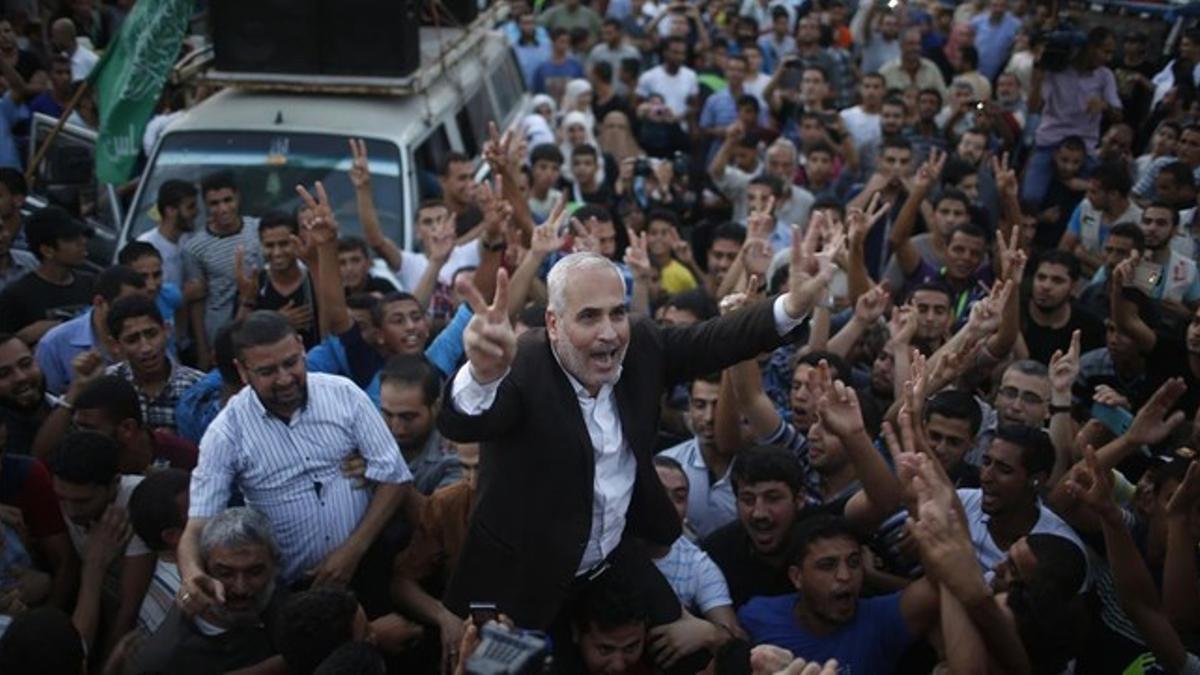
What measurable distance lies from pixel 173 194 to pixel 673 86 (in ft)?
22.0

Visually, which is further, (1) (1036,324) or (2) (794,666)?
(1) (1036,324)

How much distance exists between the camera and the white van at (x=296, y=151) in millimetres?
8266

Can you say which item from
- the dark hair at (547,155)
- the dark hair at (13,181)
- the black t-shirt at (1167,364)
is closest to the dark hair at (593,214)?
the dark hair at (547,155)

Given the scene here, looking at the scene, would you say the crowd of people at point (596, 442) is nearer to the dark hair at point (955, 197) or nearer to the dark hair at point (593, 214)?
the dark hair at point (955, 197)

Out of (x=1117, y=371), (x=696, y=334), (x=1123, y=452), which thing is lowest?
(x=1117, y=371)

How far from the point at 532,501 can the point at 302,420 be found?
99 cm

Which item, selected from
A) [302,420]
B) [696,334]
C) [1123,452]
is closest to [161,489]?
[302,420]

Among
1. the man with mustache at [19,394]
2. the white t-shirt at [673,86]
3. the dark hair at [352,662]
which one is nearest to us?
the dark hair at [352,662]

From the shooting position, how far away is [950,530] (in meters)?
3.74

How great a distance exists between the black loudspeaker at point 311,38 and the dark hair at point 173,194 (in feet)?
4.63

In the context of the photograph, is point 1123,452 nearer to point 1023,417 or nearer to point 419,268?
point 1023,417

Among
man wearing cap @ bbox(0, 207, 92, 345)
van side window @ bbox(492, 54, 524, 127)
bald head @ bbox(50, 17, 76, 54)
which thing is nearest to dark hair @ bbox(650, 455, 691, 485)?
man wearing cap @ bbox(0, 207, 92, 345)

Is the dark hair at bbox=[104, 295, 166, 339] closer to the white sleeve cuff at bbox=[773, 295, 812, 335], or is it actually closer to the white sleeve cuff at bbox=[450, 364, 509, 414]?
the white sleeve cuff at bbox=[450, 364, 509, 414]

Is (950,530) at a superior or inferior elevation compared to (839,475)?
superior
